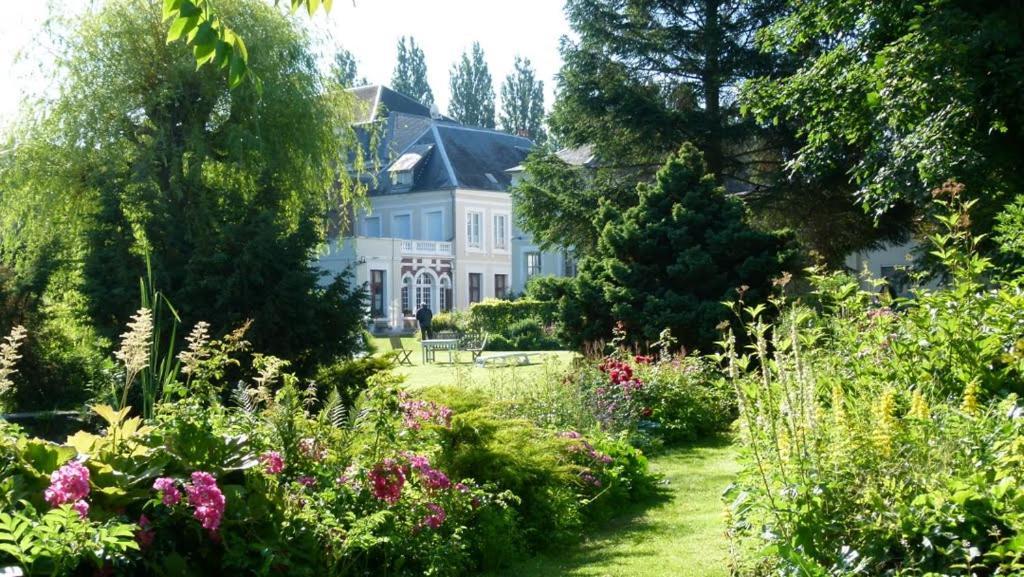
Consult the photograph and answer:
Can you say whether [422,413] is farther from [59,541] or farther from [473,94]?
[473,94]

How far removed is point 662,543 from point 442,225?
4370cm

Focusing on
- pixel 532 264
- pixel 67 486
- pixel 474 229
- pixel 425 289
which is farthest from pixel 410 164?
pixel 67 486

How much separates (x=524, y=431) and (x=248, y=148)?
11.5m

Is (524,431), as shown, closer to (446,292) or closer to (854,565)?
(854,565)

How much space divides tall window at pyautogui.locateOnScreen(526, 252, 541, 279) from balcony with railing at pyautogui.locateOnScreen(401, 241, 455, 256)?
3735mm

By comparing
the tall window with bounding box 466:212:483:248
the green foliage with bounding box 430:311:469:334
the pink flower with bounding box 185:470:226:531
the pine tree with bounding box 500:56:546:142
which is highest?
the pine tree with bounding box 500:56:546:142

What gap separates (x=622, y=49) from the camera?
21.3 metres

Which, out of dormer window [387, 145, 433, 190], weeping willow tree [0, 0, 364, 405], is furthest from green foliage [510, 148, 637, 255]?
dormer window [387, 145, 433, 190]

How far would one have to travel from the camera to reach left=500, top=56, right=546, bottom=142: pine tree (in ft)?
222

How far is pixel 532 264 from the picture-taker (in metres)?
49.7

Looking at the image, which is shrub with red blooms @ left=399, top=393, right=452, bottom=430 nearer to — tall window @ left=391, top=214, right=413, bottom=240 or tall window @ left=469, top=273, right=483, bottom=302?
tall window @ left=391, top=214, right=413, bottom=240

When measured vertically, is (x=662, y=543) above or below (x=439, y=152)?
below

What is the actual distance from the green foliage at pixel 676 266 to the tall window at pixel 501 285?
37.0m

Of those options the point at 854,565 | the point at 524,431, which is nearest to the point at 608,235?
the point at 524,431
